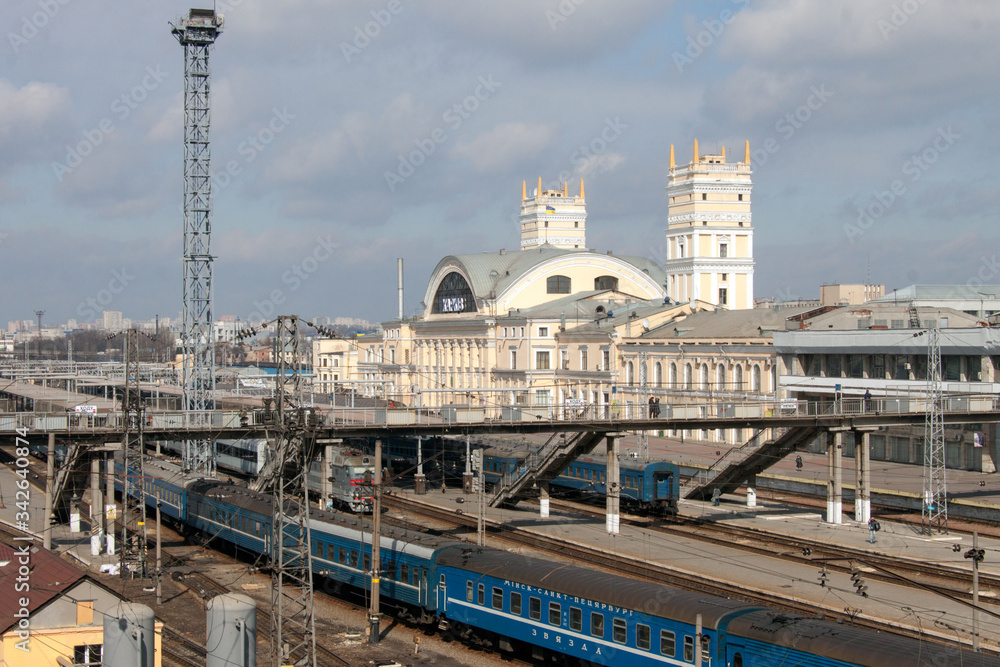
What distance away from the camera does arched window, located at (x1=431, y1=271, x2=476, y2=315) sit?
338 ft

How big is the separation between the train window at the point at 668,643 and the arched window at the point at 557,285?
264 ft

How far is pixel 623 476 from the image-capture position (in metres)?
48.1

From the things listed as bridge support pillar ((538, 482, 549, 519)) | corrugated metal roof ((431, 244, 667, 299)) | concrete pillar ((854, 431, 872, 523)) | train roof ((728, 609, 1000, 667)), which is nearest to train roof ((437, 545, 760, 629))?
train roof ((728, 609, 1000, 667))

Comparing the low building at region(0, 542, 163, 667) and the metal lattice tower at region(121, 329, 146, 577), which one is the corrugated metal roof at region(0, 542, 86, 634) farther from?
the metal lattice tower at region(121, 329, 146, 577)

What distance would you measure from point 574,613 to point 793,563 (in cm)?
1480

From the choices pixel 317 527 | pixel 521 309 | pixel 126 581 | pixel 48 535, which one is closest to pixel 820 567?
pixel 317 527

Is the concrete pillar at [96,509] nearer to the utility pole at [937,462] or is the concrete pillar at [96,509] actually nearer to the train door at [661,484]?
the train door at [661,484]

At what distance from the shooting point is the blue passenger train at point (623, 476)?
46438 millimetres

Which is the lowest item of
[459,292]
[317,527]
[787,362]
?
[317,527]

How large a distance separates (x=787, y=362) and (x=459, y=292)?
44.2 m

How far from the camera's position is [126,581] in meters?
35.4

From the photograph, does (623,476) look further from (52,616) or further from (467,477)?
(52,616)

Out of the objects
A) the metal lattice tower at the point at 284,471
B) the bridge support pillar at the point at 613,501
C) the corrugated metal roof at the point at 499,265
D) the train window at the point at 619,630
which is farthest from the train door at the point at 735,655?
the corrugated metal roof at the point at 499,265

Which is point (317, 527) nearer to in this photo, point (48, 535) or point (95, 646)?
point (48, 535)
